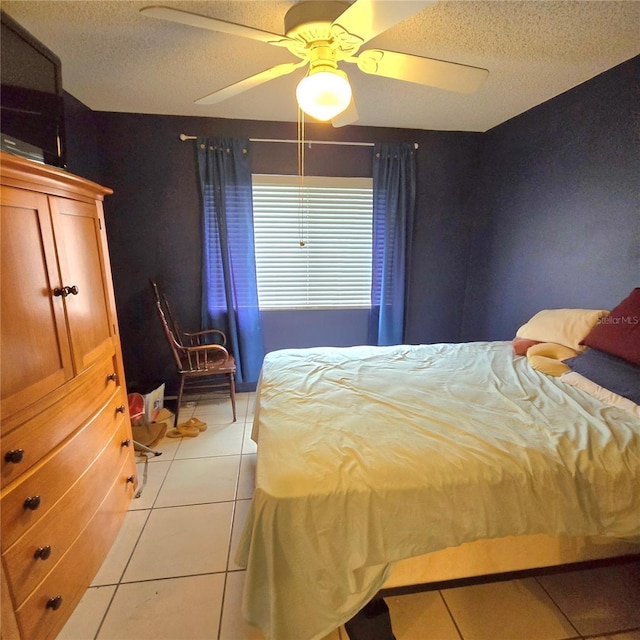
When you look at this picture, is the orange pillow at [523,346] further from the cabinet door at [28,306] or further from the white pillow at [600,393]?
the cabinet door at [28,306]

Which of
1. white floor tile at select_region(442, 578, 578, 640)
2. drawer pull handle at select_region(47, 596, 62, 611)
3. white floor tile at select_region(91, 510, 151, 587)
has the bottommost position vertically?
white floor tile at select_region(442, 578, 578, 640)

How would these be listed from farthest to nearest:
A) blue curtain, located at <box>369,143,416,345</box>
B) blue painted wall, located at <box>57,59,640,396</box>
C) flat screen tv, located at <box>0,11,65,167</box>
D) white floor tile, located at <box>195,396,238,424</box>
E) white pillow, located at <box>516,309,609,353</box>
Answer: blue curtain, located at <box>369,143,416,345</box>
white floor tile, located at <box>195,396,238,424</box>
blue painted wall, located at <box>57,59,640,396</box>
white pillow, located at <box>516,309,609,353</box>
flat screen tv, located at <box>0,11,65,167</box>

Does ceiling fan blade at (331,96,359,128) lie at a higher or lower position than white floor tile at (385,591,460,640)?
higher

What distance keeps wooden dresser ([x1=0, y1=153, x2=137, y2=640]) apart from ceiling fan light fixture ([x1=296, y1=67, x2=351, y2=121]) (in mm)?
1012

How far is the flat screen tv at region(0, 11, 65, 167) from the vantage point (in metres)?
1.45

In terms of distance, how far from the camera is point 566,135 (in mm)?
2529

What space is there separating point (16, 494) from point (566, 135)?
3.57m

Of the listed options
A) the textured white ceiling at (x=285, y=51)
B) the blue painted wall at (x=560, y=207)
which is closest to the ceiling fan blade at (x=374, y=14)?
the textured white ceiling at (x=285, y=51)

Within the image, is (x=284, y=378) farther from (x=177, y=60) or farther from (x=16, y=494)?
(x=177, y=60)

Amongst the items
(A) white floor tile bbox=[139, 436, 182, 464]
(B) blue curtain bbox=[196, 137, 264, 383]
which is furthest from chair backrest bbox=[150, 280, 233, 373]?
(A) white floor tile bbox=[139, 436, 182, 464]

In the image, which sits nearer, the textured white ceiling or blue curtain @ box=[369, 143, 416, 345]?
the textured white ceiling

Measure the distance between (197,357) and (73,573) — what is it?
5.21ft

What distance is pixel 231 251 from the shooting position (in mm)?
3180

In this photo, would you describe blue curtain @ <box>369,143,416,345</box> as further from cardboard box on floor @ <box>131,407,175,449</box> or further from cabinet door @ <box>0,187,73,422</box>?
cabinet door @ <box>0,187,73,422</box>
